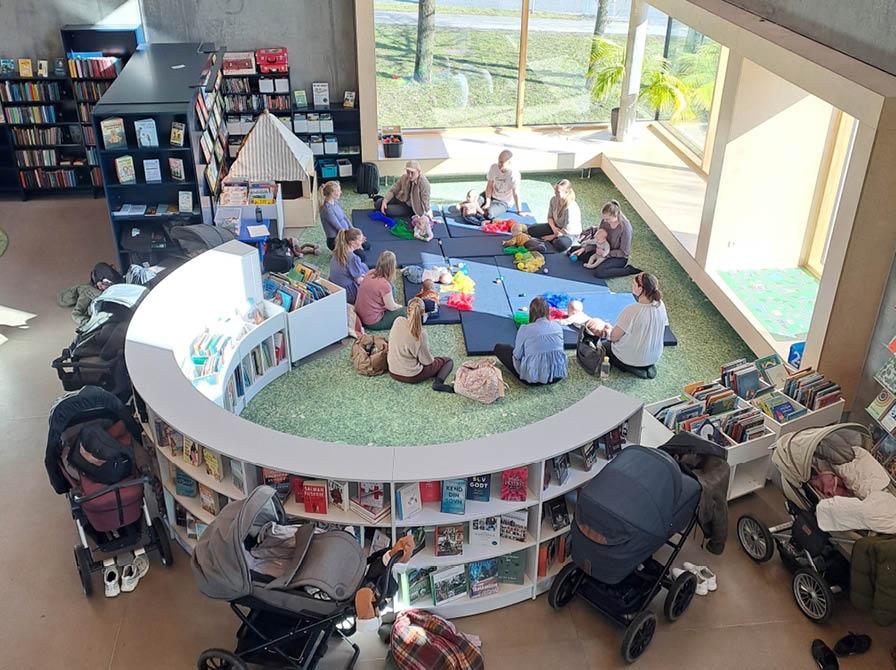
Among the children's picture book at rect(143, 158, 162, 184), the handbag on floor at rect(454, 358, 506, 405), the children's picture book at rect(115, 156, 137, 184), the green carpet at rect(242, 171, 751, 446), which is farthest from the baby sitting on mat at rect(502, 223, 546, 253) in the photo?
the children's picture book at rect(115, 156, 137, 184)

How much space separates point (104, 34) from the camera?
12.8 m

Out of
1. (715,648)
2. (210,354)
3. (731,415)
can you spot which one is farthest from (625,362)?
(210,354)

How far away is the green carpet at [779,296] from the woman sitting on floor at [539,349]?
7.73 ft

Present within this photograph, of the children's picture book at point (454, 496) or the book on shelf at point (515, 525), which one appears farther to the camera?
the book on shelf at point (515, 525)

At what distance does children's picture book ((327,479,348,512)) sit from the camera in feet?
20.1

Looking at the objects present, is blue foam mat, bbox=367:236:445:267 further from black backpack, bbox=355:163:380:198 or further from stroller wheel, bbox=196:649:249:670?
stroller wheel, bbox=196:649:249:670

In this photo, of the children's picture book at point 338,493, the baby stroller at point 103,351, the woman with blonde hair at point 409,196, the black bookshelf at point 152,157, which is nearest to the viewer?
the children's picture book at point 338,493

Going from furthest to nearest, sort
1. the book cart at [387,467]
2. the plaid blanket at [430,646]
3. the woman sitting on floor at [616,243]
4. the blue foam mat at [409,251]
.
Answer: the blue foam mat at [409,251]
the woman sitting on floor at [616,243]
the book cart at [387,467]
the plaid blanket at [430,646]

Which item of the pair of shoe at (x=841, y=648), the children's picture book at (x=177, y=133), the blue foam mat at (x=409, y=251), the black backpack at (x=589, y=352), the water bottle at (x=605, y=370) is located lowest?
the pair of shoe at (x=841, y=648)

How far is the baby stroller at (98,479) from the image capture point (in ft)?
21.4

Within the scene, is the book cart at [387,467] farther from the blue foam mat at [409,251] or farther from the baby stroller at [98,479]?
the blue foam mat at [409,251]

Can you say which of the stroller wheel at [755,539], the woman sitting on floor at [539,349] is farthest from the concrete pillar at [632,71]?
the stroller wheel at [755,539]

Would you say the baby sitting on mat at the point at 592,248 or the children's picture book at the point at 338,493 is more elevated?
the children's picture book at the point at 338,493

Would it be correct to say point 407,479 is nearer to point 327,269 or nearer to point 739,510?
point 739,510
